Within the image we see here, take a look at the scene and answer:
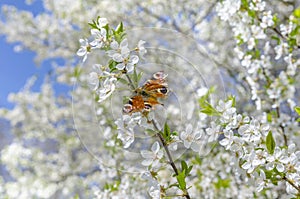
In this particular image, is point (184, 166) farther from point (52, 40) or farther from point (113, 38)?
point (52, 40)

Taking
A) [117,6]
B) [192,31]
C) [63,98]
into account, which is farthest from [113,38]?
[63,98]

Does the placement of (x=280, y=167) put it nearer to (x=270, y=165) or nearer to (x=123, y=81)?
(x=270, y=165)

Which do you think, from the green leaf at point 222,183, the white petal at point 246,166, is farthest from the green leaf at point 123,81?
the green leaf at point 222,183

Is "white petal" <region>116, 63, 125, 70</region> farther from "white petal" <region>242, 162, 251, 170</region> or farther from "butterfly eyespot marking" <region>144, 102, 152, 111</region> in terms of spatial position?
"white petal" <region>242, 162, 251, 170</region>

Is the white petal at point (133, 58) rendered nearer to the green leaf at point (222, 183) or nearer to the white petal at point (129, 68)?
the white petal at point (129, 68)

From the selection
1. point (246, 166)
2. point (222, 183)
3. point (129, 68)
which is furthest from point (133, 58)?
point (222, 183)

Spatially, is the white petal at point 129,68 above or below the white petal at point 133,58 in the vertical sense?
below

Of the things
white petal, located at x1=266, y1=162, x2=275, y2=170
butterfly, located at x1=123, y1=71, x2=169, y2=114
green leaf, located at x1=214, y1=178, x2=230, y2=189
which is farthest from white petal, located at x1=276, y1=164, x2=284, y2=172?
green leaf, located at x1=214, y1=178, x2=230, y2=189

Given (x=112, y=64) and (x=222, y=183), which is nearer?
(x=112, y=64)
